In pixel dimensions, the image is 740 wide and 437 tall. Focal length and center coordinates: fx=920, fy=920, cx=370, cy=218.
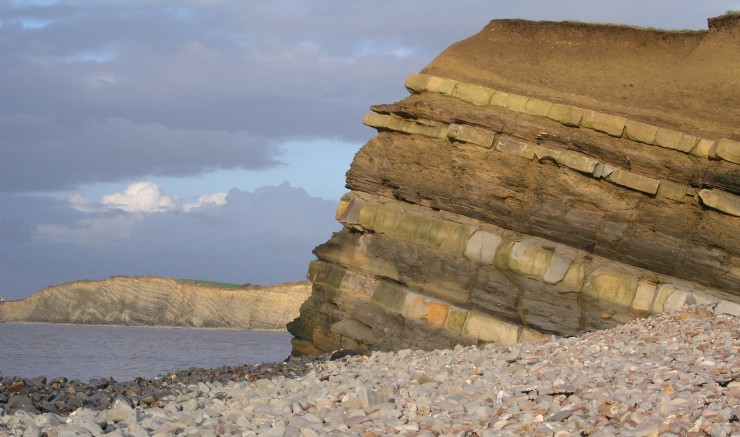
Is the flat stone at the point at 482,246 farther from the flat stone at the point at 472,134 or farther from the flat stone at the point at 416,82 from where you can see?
the flat stone at the point at 416,82

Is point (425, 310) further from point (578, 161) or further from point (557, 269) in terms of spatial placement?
point (578, 161)

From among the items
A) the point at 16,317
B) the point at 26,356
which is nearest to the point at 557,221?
the point at 26,356

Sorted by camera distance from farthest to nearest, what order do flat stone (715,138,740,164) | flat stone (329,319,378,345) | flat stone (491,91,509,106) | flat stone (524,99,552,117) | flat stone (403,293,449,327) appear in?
flat stone (329,319,378,345), flat stone (491,91,509,106), flat stone (524,99,552,117), flat stone (403,293,449,327), flat stone (715,138,740,164)

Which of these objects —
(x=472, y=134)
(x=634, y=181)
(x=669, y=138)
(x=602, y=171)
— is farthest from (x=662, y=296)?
(x=472, y=134)

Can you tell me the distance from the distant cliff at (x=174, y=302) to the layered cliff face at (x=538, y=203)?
41236mm

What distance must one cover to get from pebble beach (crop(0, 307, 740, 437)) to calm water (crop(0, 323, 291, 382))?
44.3ft

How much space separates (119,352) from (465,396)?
31.1 meters

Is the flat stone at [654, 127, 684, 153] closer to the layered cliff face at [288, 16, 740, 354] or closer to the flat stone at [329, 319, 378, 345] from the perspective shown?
the layered cliff face at [288, 16, 740, 354]

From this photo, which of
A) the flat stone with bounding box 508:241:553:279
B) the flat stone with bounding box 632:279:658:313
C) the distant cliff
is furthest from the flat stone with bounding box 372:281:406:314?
the distant cliff

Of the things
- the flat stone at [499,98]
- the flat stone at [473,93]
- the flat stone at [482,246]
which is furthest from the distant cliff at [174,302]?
the flat stone at [482,246]

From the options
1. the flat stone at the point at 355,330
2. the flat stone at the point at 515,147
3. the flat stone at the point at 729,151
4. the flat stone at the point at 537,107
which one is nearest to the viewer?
A: the flat stone at the point at 729,151

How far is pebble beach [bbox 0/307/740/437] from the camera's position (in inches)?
333

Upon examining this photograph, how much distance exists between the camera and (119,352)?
38688mm

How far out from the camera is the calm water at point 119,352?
2984 centimetres
